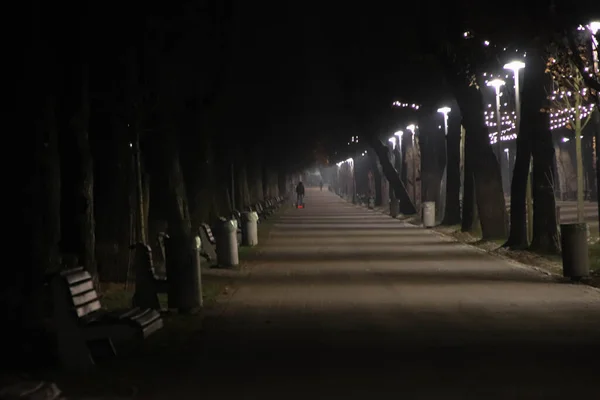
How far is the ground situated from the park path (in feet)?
0.07

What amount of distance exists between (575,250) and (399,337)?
26.8 feet

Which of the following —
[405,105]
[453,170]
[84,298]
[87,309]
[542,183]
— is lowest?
[87,309]

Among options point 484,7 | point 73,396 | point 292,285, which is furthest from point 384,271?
point 73,396

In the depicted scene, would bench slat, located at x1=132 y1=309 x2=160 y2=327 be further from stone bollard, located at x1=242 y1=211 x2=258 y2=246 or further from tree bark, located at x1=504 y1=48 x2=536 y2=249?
stone bollard, located at x1=242 y1=211 x2=258 y2=246

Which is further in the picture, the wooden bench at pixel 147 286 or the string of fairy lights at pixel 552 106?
the string of fairy lights at pixel 552 106

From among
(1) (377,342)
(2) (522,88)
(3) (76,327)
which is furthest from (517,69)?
(3) (76,327)

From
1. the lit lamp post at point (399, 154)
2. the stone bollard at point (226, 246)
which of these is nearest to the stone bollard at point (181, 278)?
the stone bollard at point (226, 246)

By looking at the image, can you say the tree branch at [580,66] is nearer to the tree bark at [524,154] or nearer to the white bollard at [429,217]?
the tree bark at [524,154]

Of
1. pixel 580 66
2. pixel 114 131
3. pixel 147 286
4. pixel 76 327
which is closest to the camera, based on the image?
pixel 76 327

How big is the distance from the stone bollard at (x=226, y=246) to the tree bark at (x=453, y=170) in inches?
762

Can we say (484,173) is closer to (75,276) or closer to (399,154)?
(75,276)

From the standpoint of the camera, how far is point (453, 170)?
43.2 metres

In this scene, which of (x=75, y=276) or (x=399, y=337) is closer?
(x=75, y=276)

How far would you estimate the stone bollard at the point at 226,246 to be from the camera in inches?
1003
